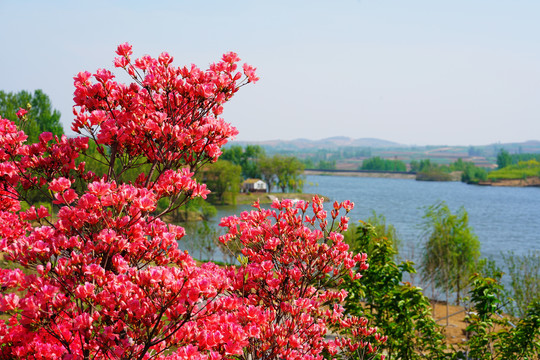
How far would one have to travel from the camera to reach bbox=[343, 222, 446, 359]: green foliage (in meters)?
6.84

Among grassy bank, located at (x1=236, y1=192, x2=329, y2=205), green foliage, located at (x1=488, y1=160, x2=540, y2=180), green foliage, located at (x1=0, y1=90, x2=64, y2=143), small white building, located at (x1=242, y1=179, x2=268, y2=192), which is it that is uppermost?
green foliage, located at (x1=0, y1=90, x2=64, y2=143)

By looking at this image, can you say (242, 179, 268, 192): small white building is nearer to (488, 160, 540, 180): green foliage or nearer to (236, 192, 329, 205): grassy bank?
(236, 192, 329, 205): grassy bank

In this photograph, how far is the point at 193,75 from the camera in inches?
149

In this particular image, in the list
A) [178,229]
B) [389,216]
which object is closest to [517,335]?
[178,229]

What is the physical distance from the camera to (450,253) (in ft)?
57.6

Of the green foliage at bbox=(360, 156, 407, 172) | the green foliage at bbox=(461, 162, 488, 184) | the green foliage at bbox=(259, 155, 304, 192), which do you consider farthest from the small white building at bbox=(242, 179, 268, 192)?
the green foliage at bbox=(360, 156, 407, 172)

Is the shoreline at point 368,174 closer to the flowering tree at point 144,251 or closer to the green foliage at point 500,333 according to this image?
the green foliage at point 500,333

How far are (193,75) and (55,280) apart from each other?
190 cm

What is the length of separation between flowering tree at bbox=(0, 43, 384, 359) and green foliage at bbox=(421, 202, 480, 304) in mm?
14356

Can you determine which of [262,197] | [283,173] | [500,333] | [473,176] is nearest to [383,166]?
[473,176]

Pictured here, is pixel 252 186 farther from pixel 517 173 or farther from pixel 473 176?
pixel 517 173

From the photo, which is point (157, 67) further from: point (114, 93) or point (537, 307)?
point (537, 307)

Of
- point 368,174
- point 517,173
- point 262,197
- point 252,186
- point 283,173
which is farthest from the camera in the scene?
point 368,174

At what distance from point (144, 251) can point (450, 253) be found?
53.9ft
